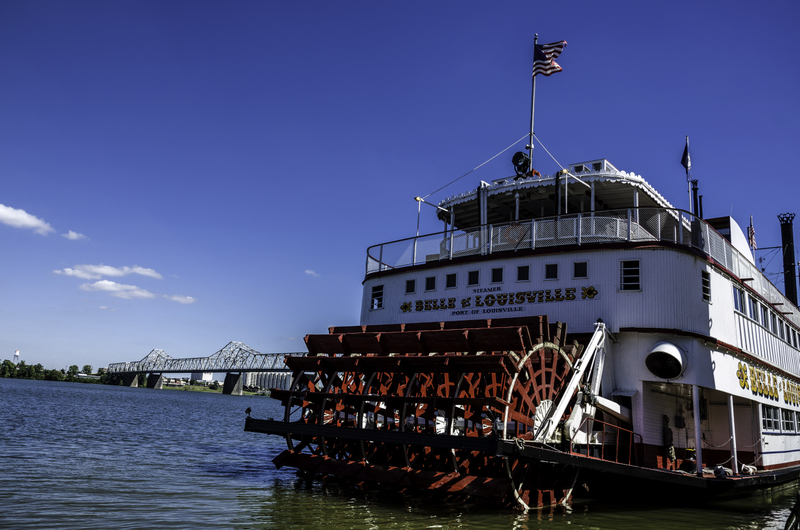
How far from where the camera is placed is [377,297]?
14469 millimetres

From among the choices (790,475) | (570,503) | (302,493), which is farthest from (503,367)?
(790,475)

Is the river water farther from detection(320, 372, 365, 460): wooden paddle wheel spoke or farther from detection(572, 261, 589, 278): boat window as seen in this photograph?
detection(572, 261, 589, 278): boat window

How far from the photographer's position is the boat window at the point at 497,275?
12.3 m

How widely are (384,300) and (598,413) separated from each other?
17.6ft

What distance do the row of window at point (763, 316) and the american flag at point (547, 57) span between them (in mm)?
6748

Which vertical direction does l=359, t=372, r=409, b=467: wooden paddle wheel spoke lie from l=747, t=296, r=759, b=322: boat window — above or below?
below

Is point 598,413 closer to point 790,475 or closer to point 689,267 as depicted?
point 689,267

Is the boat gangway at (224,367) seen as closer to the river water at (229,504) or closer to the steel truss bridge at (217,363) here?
the steel truss bridge at (217,363)

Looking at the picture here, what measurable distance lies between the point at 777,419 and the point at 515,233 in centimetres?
751

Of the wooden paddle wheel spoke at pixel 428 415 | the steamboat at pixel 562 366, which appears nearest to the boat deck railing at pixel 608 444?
the steamboat at pixel 562 366

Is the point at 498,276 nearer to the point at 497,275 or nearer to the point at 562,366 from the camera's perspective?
the point at 497,275

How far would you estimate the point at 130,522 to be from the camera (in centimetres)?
750

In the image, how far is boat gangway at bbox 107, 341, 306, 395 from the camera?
104 metres

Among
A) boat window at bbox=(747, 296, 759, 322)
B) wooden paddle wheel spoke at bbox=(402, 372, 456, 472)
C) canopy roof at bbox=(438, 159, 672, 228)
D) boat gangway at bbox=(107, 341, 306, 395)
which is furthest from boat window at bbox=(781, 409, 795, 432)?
boat gangway at bbox=(107, 341, 306, 395)
